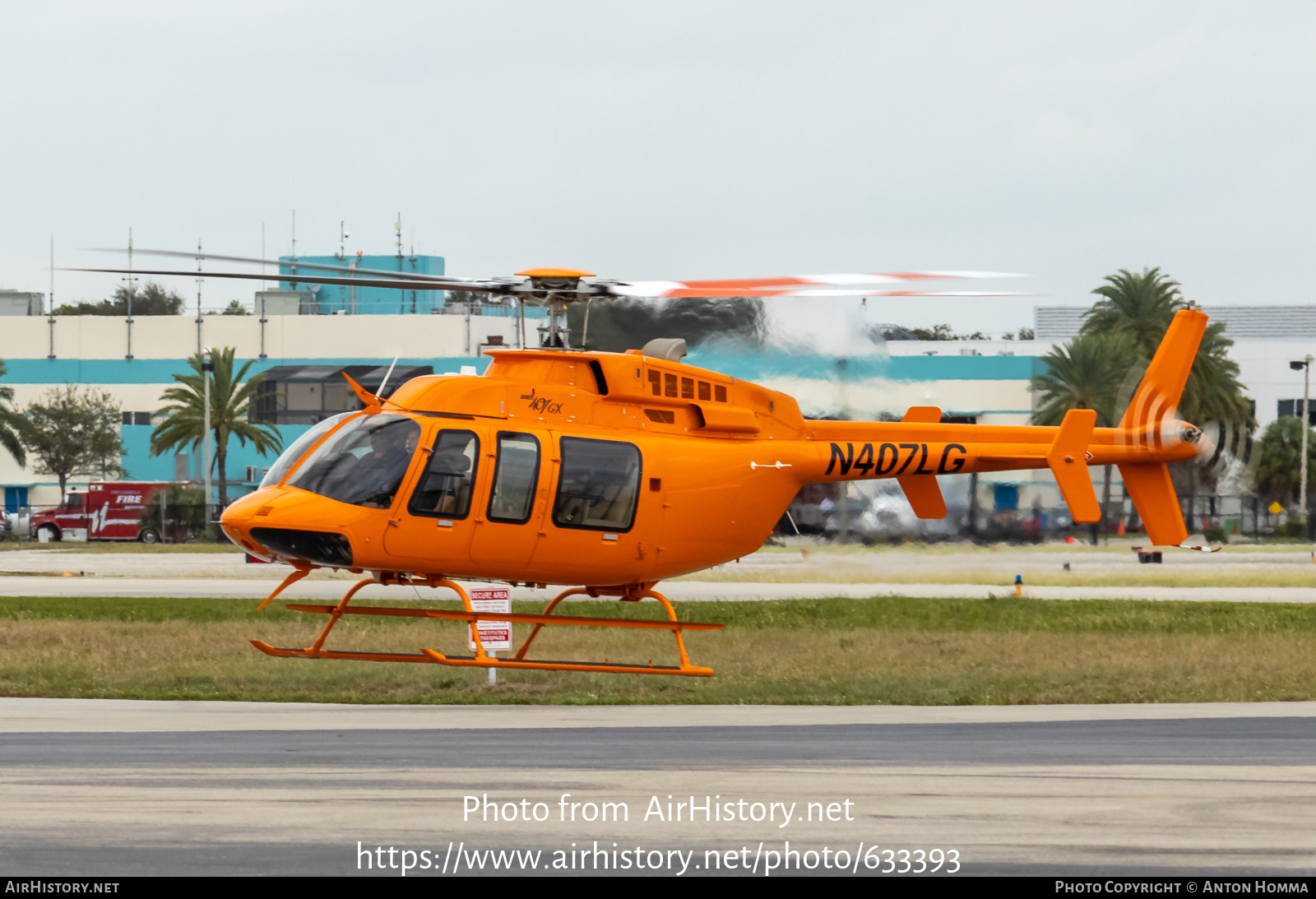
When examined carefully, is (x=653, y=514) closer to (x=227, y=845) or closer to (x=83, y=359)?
(x=227, y=845)

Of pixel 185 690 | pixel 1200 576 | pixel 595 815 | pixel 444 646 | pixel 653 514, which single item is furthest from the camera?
pixel 1200 576

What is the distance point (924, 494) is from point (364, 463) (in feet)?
22.2

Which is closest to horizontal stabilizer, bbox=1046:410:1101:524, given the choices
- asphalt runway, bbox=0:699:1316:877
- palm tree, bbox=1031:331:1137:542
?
asphalt runway, bbox=0:699:1316:877

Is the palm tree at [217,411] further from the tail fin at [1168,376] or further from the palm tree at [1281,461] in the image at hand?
the tail fin at [1168,376]

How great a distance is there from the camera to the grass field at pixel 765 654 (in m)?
18.0

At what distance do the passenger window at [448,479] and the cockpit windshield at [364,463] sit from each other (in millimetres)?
228

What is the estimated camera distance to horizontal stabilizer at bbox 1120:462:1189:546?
17922 millimetres

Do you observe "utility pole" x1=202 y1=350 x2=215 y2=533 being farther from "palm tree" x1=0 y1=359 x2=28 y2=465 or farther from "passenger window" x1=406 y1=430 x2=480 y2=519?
"passenger window" x1=406 y1=430 x2=480 y2=519

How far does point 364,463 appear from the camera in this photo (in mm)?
14547

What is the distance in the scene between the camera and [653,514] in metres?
15.4

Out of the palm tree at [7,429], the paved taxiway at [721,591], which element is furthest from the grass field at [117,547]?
the paved taxiway at [721,591]
